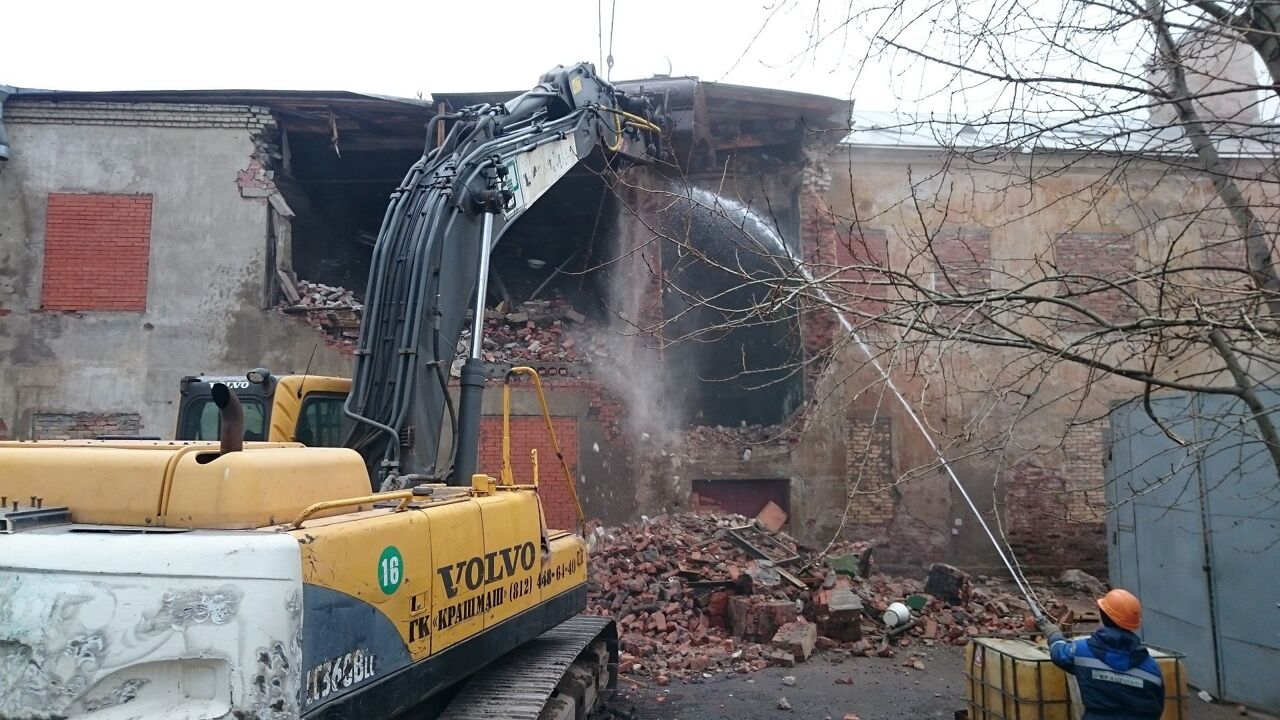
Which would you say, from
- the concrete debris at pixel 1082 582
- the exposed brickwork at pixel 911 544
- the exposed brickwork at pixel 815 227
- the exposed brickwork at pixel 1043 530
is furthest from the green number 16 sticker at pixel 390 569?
the exposed brickwork at pixel 1043 530

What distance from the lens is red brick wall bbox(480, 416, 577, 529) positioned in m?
12.9

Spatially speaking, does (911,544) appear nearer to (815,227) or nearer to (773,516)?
(773,516)

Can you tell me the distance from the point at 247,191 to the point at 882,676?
446 inches

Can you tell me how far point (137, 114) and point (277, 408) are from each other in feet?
33.6

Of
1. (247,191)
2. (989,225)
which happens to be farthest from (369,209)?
(989,225)

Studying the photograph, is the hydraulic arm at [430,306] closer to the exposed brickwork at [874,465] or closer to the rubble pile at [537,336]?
the rubble pile at [537,336]

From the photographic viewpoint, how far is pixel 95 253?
12.9 metres

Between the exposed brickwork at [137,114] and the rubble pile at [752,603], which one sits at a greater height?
the exposed brickwork at [137,114]

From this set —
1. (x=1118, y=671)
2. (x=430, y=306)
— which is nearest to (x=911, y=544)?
(x=1118, y=671)

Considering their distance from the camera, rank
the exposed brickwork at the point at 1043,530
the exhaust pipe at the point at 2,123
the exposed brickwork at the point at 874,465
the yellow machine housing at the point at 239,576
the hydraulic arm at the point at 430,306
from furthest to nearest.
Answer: the exposed brickwork at the point at 1043,530 → the exposed brickwork at the point at 874,465 → the exhaust pipe at the point at 2,123 → the hydraulic arm at the point at 430,306 → the yellow machine housing at the point at 239,576

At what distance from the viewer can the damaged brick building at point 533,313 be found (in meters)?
12.8

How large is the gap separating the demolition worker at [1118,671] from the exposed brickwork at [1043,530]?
10.6 meters

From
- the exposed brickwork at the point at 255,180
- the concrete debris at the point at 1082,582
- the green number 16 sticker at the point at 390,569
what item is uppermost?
the exposed brickwork at the point at 255,180

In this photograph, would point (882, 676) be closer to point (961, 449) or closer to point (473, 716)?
point (473, 716)
